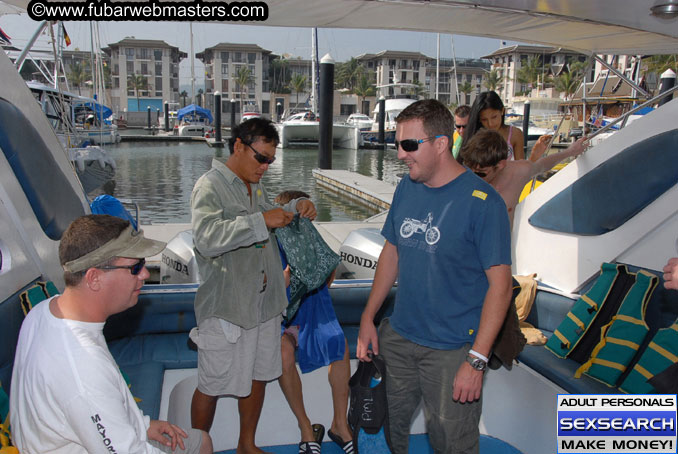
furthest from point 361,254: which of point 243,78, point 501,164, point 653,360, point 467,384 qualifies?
point 243,78

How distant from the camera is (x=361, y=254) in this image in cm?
459

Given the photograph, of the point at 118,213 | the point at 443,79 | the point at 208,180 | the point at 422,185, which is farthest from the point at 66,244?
the point at 443,79

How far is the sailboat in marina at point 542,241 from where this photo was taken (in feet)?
9.24

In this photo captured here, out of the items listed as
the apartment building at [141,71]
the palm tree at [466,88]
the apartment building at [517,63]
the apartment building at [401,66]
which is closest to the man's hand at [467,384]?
the palm tree at [466,88]

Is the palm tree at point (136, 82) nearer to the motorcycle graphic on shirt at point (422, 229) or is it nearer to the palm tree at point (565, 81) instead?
the palm tree at point (565, 81)

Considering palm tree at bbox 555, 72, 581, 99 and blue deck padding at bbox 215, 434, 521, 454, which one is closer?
blue deck padding at bbox 215, 434, 521, 454

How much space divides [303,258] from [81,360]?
1469 millimetres

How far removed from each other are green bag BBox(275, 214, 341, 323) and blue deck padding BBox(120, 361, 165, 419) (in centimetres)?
79

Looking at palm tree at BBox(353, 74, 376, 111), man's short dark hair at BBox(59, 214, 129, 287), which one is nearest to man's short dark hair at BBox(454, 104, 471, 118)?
man's short dark hair at BBox(59, 214, 129, 287)


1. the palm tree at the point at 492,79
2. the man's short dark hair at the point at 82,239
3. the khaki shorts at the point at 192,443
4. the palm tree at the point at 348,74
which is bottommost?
the khaki shorts at the point at 192,443

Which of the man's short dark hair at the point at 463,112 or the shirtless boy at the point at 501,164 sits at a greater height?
the man's short dark hair at the point at 463,112

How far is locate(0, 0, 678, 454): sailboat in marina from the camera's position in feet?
9.24

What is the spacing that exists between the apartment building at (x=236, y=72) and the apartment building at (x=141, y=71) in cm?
568

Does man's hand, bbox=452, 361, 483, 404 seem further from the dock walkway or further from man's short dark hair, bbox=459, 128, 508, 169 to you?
the dock walkway
